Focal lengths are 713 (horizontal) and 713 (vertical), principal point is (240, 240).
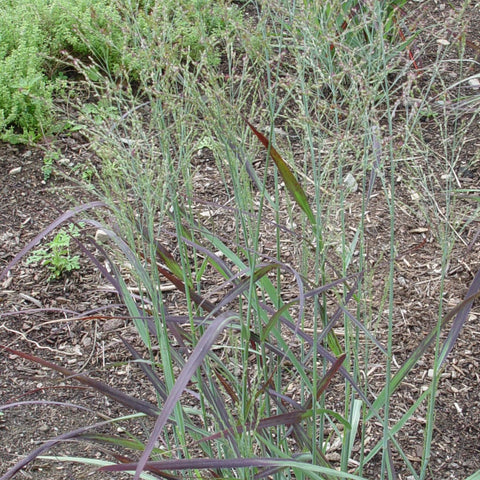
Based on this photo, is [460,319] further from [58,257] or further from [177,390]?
[58,257]

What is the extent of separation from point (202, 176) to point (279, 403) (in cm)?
194

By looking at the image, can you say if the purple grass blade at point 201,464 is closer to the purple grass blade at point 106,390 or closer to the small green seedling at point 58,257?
the purple grass blade at point 106,390

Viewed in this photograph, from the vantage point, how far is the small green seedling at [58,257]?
2.78 meters

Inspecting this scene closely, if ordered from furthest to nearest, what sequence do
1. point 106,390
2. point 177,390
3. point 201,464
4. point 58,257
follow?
point 58,257 → point 106,390 → point 201,464 → point 177,390

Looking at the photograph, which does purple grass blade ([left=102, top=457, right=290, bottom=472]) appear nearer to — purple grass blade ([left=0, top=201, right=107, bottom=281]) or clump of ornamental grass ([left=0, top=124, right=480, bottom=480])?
clump of ornamental grass ([left=0, top=124, right=480, bottom=480])

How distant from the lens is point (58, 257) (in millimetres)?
2775

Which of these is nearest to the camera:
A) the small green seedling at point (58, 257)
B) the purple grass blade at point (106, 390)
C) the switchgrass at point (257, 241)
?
the switchgrass at point (257, 241)

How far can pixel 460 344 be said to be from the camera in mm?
2434

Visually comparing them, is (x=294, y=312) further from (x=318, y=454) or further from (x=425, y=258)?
(x=318, y=454)

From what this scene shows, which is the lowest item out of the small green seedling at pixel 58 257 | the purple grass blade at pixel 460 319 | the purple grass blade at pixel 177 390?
the small green seedling at pixel 58 257

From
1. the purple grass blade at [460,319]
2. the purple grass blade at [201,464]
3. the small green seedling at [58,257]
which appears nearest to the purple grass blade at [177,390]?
the purple grass blade at [201,464]

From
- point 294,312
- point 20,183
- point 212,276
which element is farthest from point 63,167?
point 294,312

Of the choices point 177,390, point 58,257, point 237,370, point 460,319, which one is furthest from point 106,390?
point 58,257

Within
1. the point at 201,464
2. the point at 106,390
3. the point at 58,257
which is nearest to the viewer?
the point at 201,464
